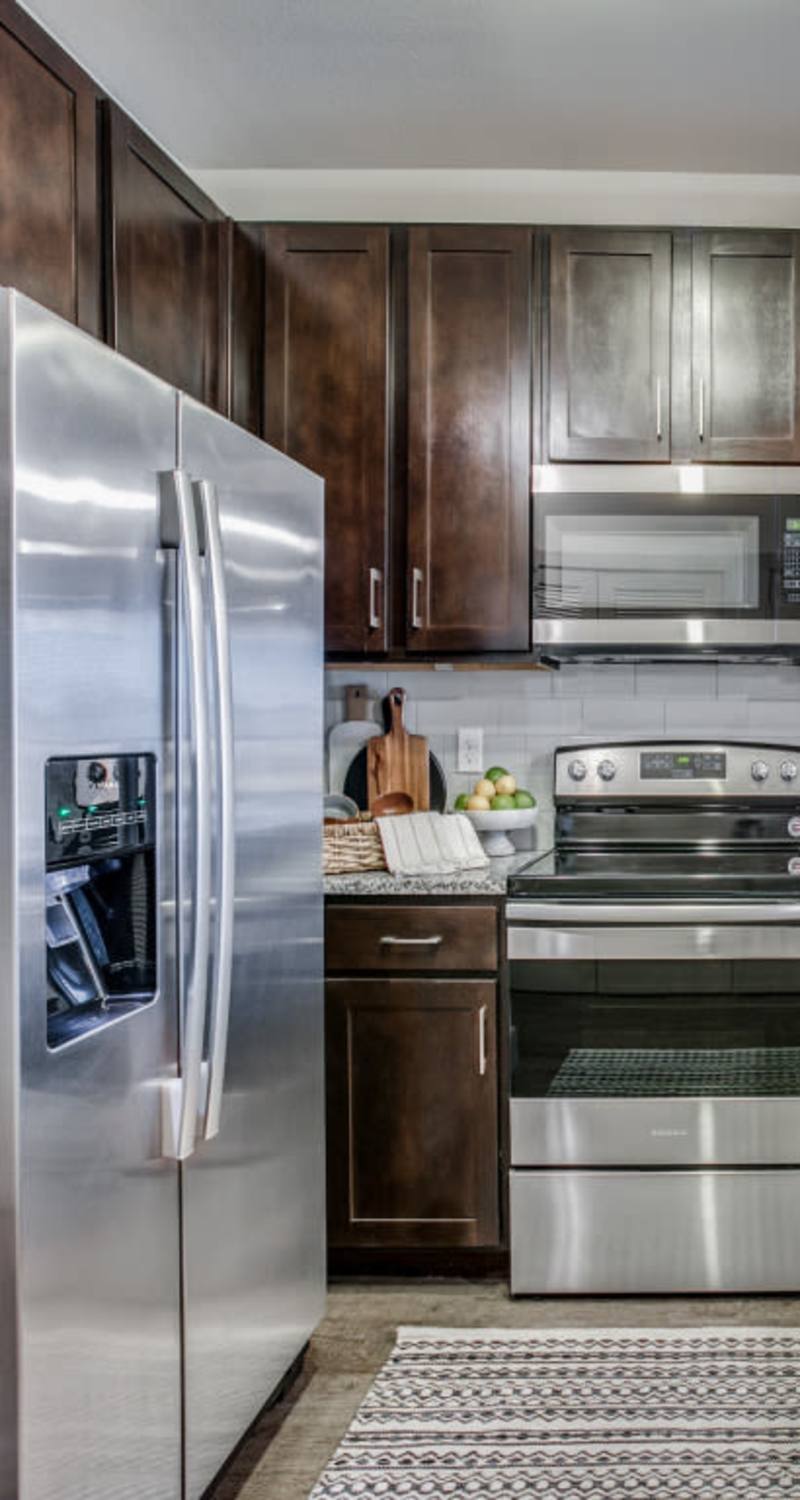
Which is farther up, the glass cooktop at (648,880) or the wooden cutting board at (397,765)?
the wooden cutting board at (397,765)

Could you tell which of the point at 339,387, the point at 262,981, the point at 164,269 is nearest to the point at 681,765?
the point at 339,387

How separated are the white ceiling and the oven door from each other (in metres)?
1.76

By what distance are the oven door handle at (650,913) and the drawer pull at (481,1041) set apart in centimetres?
21

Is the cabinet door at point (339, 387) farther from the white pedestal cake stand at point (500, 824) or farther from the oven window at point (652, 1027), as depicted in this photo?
the oven window at point (652, 1027)

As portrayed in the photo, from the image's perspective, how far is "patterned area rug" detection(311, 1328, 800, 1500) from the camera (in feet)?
6.94

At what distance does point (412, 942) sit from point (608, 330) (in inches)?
59.4

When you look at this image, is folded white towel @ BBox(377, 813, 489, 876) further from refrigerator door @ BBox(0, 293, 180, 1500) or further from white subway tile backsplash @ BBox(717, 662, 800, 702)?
refrigerator door @ BBox(0, 293, 180, 1500)

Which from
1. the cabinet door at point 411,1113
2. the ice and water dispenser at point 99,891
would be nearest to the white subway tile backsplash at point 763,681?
the cabinet door at point 411,1113

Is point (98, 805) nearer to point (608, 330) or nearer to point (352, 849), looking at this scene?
point (352, 849)

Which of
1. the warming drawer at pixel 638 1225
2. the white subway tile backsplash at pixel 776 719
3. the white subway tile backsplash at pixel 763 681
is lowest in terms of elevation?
the warming drawer at pixel 638 1225

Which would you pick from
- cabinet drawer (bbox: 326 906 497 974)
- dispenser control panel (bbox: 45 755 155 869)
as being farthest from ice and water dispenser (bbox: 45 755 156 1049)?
cabinet drawer (bbox: 326 906 497 974)

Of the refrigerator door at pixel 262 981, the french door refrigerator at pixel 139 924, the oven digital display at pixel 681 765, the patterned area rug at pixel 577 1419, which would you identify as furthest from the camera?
the oven digital display at pixel 681 765

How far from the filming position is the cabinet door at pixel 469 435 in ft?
10.1

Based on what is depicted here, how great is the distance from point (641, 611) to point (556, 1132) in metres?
1.21
